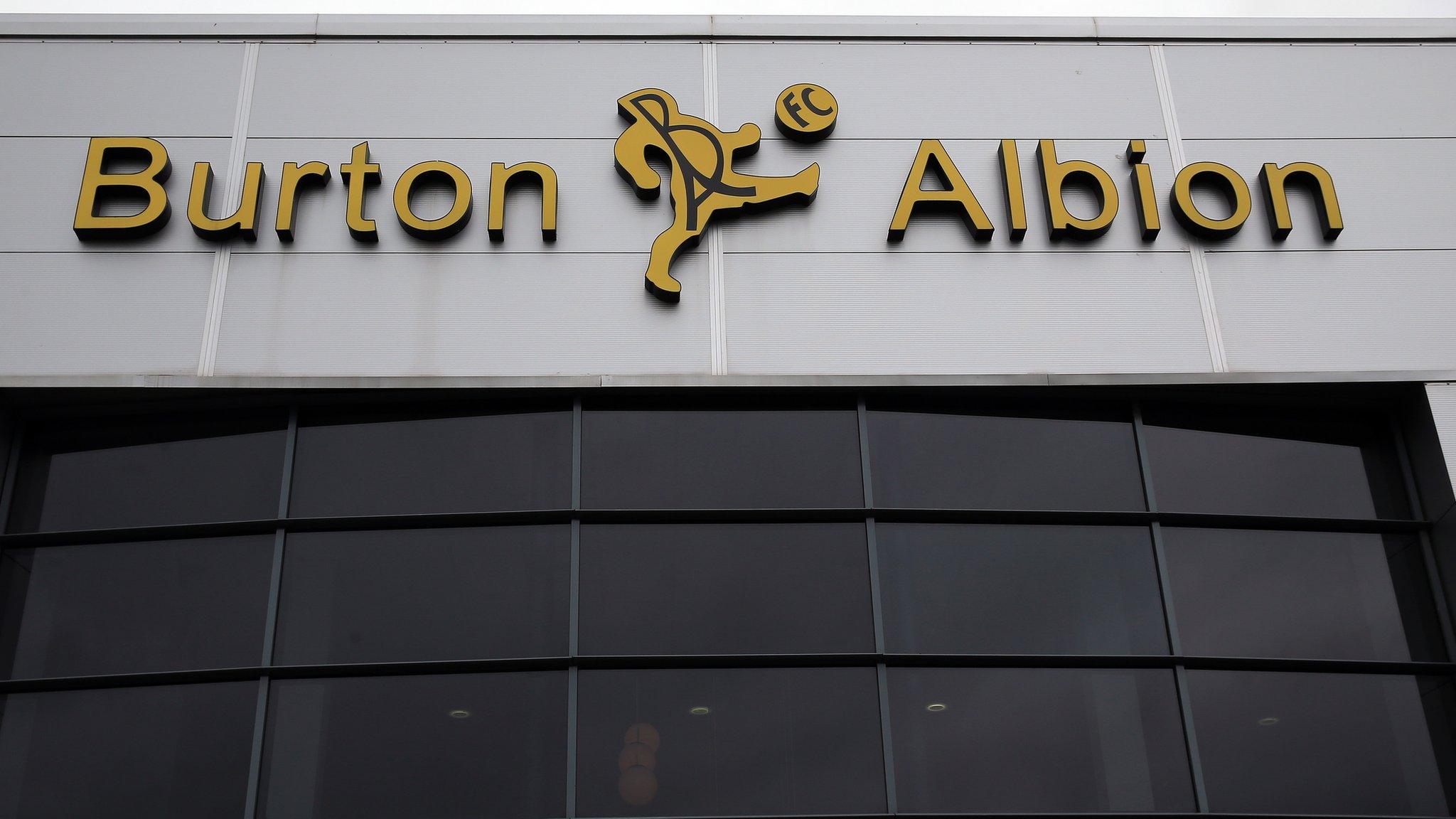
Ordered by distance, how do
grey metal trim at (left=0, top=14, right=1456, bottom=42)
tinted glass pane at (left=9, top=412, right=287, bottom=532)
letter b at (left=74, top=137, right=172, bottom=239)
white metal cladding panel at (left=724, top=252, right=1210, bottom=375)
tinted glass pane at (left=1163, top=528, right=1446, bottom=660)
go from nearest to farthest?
tinted glass pane at (left=1163, top=528, right=1446, bottom=660), tinted glass pane at (left=9, top=412, right=287, bottom=532), white metal cladding panel at (left=724, top=252, right=1210, bottom=375), letter b at (left=74, top=137, right=172, bottom=239), grey metal trim at (left=0, top=14, right=1456, bottom=42)

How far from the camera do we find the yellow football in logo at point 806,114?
11.3 m

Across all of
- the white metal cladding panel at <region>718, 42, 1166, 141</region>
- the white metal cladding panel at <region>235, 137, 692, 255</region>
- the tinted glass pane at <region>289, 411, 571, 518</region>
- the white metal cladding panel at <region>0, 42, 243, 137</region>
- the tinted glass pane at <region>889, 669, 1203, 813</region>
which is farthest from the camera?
the white metal cladding panel at <region>718, 42, 1166, 141</region>

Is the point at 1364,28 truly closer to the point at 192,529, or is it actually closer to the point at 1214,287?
the point at 1214,287

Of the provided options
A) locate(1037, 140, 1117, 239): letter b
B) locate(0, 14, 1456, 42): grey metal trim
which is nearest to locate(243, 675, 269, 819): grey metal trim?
locate(0, 14, 1456, 42): grey metal trim

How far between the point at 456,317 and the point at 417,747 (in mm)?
3414

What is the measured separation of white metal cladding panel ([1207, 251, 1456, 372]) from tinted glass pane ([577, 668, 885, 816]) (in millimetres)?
4311

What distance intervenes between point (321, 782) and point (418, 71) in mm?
A: 6148

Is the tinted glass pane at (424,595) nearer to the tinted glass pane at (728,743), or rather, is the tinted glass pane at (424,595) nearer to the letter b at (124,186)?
the tinted glass pane at (728,743)

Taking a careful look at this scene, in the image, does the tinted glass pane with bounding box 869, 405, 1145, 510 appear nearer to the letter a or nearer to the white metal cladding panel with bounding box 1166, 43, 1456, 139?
the letter a

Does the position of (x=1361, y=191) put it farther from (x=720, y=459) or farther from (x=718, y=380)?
(x=720, y=459)

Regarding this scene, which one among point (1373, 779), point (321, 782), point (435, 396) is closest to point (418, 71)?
point (435, 396)

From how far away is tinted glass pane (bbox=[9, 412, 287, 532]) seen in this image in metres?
10.1

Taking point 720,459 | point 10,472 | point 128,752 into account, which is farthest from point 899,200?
point 10,472

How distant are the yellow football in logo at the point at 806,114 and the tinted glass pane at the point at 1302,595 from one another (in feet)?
14.3
